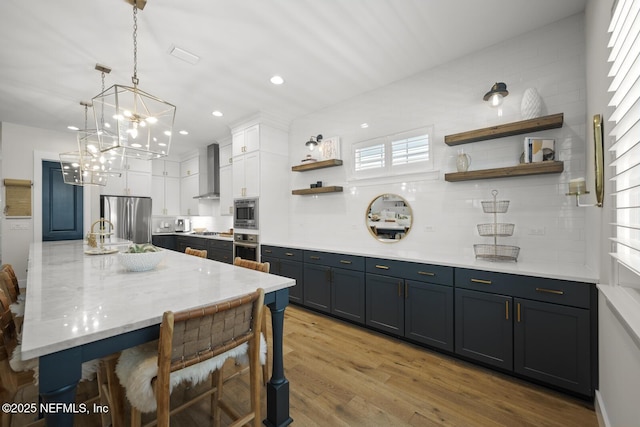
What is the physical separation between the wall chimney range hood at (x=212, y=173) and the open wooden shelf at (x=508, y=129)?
15.4 ft

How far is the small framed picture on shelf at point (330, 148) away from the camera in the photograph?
382cm

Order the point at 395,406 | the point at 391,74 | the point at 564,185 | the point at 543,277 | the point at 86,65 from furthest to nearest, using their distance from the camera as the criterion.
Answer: the point at 391,74, the point at 86,65, the point at 564,185, the point at 543,277, the point at 395,406

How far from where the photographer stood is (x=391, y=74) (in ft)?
10.3

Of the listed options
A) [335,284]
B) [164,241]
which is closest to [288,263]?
[335,284]

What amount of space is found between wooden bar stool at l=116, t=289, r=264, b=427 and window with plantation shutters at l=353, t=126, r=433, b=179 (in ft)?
8.24

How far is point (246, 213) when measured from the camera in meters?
4.40

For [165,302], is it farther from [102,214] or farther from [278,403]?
[102,214]

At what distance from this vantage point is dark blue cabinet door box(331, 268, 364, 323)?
2967 millimetres

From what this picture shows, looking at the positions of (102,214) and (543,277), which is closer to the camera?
(543,277)

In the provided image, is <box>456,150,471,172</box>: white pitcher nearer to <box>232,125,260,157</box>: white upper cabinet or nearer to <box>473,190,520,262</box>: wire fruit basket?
<box>473,190,520,262</box>: wire fruit basket

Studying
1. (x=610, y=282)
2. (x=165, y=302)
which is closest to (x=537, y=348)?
(x=610, y=282)

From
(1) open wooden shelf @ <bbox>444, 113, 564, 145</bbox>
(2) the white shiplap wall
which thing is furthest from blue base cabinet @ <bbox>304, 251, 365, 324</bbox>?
(1) open wooden shelf @ <bbox>444, 113, 564, 145</bbox>

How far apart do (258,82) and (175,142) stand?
3559 mm

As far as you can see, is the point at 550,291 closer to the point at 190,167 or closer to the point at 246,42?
the point at 246,42
